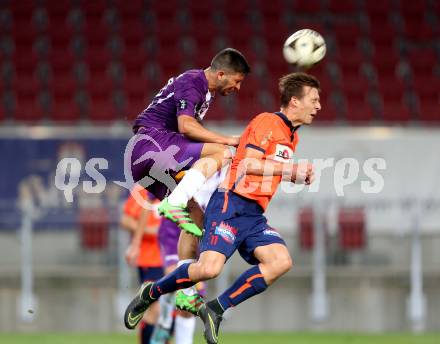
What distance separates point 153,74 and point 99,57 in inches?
39.9

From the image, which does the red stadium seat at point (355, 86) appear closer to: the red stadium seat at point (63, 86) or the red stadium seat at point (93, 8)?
the red stadium seat at point (63, 86)

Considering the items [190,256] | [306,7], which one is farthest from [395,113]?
[190,256]

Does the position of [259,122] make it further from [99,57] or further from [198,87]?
[99,57]

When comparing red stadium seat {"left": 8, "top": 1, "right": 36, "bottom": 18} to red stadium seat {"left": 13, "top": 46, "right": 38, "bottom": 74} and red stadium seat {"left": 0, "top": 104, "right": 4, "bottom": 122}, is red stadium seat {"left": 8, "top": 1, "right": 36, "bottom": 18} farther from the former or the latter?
red stadium seat {"left": 0, "top": 104, "right": 4, "bottom": 122}

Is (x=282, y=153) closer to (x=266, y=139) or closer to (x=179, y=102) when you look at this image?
(x=266, y=139)

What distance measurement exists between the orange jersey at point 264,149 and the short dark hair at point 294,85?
14cm

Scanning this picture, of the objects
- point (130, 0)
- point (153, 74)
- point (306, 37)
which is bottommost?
point (306, 37)

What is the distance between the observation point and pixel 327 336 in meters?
12.9

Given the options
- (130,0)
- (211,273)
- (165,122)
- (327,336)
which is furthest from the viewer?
(130,0)

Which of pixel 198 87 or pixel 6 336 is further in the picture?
pixel 6 336

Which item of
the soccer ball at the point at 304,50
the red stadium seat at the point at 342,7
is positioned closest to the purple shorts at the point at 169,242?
the soccer ball at the point at 304,50

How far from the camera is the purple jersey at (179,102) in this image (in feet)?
26.1

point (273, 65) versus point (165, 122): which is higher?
point (273, 65)

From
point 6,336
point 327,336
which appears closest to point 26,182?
point 6,336
